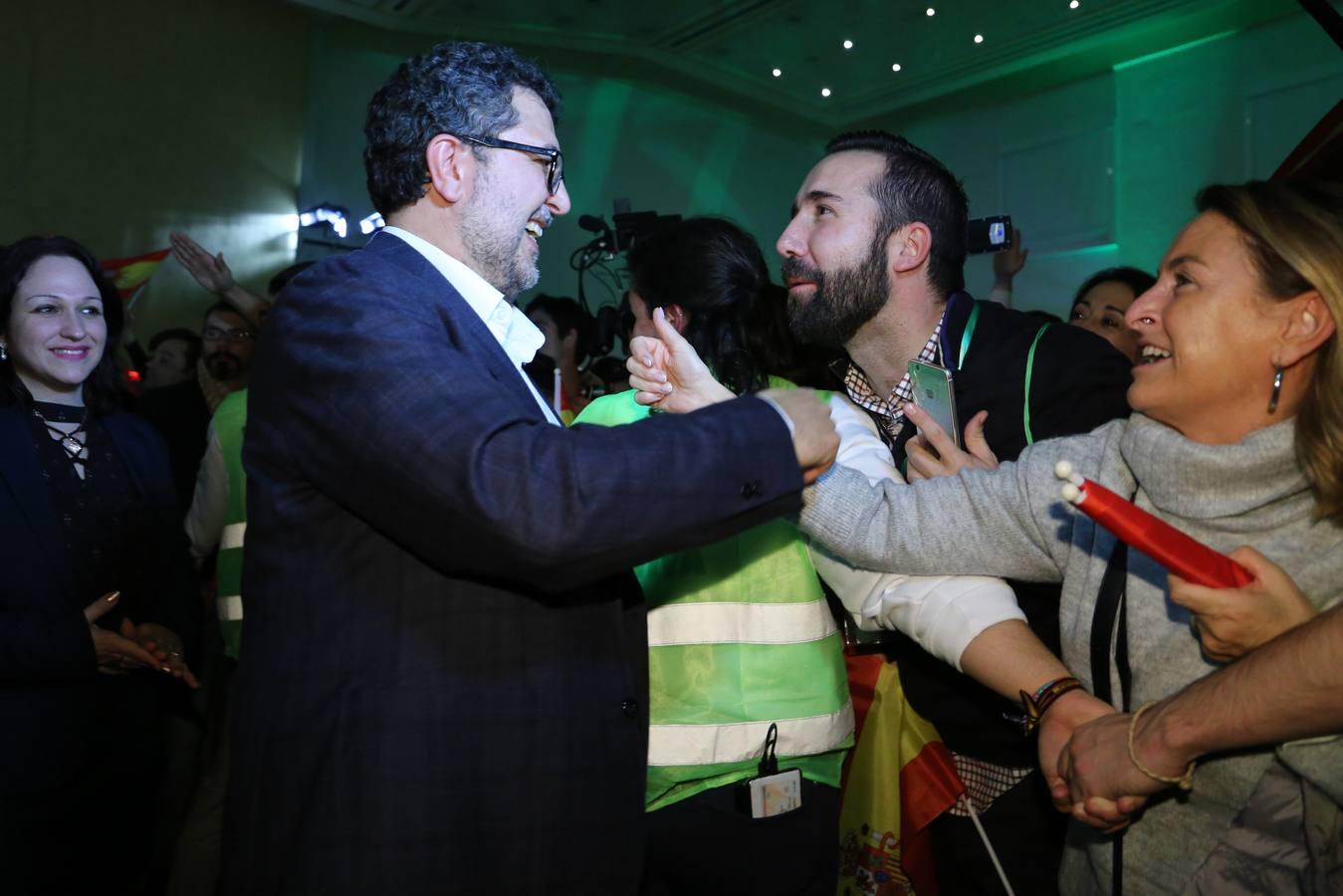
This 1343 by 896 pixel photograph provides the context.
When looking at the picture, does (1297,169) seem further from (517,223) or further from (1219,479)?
(517,223)

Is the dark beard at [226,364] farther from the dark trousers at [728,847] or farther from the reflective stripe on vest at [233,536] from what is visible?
the dark trousers at [728,847]

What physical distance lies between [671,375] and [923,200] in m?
1.04

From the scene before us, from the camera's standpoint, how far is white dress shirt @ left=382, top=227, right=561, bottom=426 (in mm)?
1410

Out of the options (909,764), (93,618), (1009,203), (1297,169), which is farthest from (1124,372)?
(1009,203)

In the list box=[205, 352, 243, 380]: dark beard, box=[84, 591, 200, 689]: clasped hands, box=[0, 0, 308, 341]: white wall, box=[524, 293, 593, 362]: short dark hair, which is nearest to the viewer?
box=[84, 591, 200, 689]: clasped hands

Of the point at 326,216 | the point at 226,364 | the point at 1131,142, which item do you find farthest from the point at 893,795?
the point at 1131,142

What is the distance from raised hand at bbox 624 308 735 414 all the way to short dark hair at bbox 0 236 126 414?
71.8 inches

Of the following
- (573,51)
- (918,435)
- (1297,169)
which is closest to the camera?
(918,435)

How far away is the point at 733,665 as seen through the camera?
1.66 meters

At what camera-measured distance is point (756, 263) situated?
2072 mm

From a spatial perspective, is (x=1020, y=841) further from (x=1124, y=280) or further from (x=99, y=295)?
(x=1124, y=280)

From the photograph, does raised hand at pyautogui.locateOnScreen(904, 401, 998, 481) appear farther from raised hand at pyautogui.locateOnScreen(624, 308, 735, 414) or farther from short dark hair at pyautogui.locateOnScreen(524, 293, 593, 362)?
short dark hair at pyautogui.locateOnScreen(524, 293, 593, 362)

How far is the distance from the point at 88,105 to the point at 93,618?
581cm

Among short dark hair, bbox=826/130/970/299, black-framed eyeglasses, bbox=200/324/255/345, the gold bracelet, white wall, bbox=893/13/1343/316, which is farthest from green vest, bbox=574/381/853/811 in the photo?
white wall, bbox=893/13/1343/316
